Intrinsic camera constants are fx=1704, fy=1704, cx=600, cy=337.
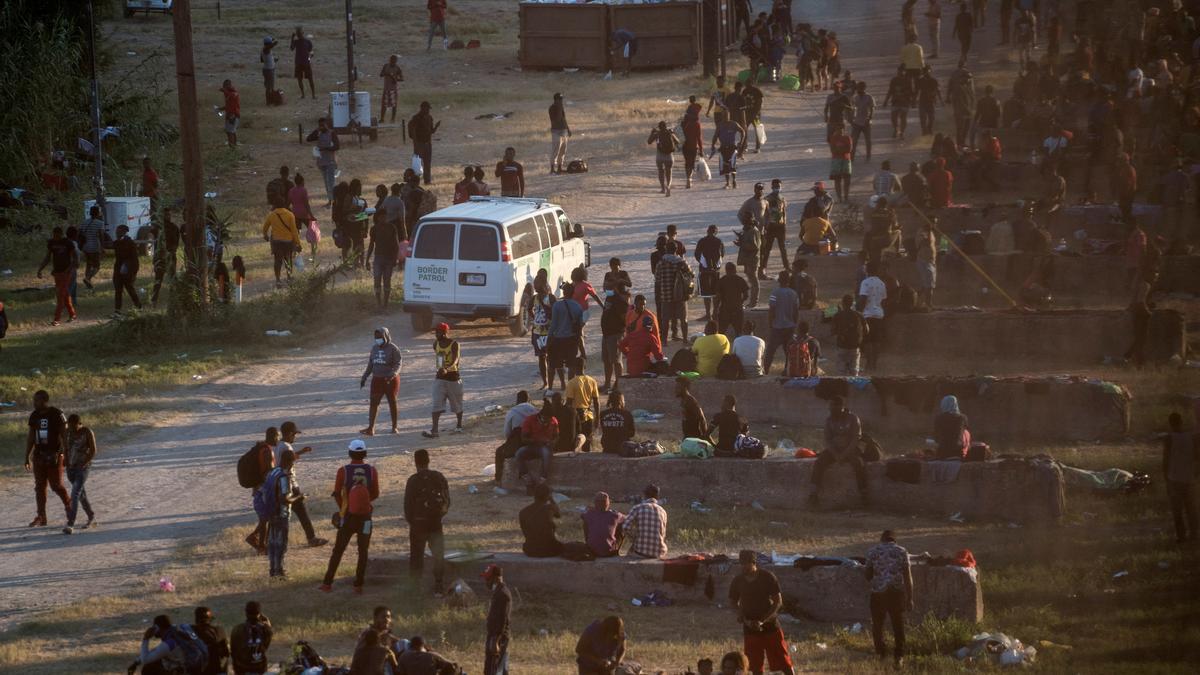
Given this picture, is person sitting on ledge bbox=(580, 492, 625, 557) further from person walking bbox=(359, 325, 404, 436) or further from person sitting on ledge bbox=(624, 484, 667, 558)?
person walking bbox=(359, 325, 404, 436)

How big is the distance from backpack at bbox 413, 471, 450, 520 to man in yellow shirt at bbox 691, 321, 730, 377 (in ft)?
24.1

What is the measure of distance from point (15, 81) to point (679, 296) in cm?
2010

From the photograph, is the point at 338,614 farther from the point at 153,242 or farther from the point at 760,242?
the point at 153,242

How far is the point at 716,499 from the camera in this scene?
20344 millimetres

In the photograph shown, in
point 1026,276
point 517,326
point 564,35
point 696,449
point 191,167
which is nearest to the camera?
point 696,449

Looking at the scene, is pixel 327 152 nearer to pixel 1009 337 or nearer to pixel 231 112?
pixel 231 112

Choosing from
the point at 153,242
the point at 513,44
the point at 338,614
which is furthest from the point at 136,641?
the point at 513,44

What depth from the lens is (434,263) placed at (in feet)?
85.3

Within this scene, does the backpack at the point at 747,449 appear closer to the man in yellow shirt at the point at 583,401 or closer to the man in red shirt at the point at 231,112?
the man in yellow shirt at the point at 583,401

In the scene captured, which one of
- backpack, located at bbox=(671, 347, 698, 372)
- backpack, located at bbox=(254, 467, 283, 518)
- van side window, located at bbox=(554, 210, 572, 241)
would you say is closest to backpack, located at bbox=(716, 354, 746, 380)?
backpack, located at bbox=(671, 347, 698, 372)

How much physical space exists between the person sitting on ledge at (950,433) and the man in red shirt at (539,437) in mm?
4576

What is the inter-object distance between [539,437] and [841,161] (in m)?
15.8

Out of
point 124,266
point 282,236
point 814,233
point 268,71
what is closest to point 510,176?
point 282,236

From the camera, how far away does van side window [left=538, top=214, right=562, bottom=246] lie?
27.3 metres
